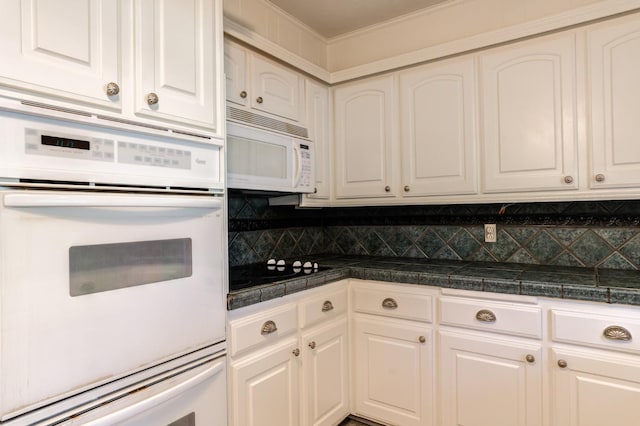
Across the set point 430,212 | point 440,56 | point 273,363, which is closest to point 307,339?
point 273,363

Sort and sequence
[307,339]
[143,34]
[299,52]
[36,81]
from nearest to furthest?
[36,81] < [143,34] < [307,339] < [299,52]

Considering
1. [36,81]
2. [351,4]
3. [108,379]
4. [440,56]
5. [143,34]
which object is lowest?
[108,379]

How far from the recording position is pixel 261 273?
75.4 inches

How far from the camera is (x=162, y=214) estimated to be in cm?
118

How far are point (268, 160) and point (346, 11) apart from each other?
1151mm

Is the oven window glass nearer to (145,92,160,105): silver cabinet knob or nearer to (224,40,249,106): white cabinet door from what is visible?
(145,92,160,105): silver cabinet knob

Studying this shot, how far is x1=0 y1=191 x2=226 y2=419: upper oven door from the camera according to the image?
876mm

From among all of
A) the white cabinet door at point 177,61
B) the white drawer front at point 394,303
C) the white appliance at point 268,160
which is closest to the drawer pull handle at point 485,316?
the white drawer front at point 394,303

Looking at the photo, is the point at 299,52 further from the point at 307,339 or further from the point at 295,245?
the point at 307,339

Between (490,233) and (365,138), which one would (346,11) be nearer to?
(365,138)

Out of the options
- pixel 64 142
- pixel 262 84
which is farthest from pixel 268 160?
pixel 64 142

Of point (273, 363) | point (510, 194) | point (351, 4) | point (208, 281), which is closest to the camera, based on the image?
point (208, 281)

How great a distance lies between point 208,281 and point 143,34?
2.75 feet

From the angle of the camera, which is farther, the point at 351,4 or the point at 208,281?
the point at 351,4
